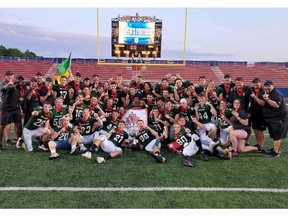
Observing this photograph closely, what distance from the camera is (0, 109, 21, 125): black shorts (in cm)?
597

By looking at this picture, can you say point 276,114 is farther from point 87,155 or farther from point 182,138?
point 87,155

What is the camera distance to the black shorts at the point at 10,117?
19.6ft

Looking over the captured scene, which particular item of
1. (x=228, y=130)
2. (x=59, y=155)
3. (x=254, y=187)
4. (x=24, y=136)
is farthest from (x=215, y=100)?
(x=24, y=136)

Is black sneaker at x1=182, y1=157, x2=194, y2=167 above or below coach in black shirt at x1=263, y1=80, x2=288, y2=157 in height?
below

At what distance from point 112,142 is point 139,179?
1.56 meters

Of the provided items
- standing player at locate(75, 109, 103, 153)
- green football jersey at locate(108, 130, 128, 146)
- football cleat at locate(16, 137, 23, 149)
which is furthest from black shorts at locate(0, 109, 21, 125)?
green football jersey at locate(108, 130, 128, 146)

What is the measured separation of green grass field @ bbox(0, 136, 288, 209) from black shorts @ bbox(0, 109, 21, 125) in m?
0.60

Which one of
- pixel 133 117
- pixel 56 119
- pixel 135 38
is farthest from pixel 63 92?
pixel 135 38

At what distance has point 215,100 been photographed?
21.4ft

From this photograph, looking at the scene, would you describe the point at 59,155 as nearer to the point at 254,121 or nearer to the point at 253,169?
the point at 253,169

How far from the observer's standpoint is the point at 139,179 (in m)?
4.39

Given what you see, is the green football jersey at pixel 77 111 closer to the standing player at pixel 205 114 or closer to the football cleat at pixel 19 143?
the football cleat at pixel 19 143

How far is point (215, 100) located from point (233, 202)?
3281 millimetres

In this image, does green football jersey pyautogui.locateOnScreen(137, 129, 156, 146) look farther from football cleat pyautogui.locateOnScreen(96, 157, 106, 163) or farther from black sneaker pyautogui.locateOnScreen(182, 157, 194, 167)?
football cleat pyautogui.locateOnScreen(96, 157, 106, 163)
